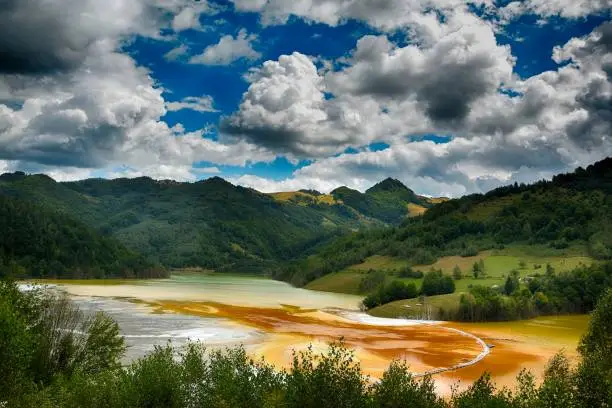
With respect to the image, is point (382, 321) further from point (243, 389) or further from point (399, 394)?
point (243, 389)

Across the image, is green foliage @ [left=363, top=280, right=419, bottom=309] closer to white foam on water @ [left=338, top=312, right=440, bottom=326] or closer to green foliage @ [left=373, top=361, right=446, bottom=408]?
white foam on water @ [left=338, top=312, right=440, bottom=326]

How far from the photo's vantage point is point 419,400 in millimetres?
37344

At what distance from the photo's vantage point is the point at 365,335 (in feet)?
339

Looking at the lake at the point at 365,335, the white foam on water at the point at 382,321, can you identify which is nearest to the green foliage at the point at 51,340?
the lake at the point at 365,335

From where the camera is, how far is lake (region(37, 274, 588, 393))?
7612 cm

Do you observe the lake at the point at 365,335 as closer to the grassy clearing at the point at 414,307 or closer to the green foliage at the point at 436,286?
the grassy clearing at the point at 414,307

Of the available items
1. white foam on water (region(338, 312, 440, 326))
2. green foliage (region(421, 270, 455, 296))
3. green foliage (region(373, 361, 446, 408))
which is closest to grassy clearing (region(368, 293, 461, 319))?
white foam on water (region(338, 312, 440, 326))

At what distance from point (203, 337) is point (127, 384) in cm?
5315

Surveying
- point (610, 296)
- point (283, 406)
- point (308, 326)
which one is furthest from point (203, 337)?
point (610, 296)

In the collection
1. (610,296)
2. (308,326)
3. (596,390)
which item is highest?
(610,296)

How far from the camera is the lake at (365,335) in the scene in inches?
2997

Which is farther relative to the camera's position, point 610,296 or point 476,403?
point 610,296

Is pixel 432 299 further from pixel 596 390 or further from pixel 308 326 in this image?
pixel 596 390

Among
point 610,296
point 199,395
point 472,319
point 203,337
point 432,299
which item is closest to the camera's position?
point 199,395
